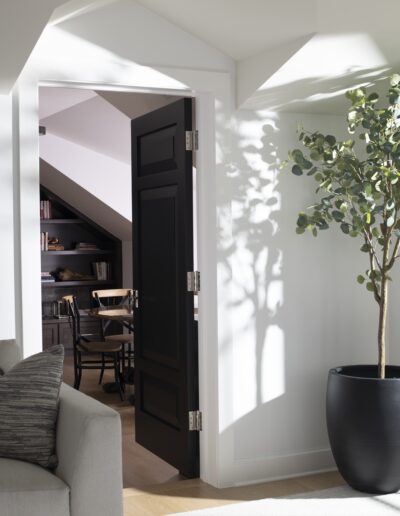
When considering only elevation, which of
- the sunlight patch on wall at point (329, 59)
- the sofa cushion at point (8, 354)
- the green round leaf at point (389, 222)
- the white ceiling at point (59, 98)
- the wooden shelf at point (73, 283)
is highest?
the white ceiling at point (59, 98)

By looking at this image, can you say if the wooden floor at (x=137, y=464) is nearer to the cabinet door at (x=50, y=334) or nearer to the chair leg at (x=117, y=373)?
the chair leg at (x=117, y=373)

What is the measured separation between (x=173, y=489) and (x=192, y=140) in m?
1.90

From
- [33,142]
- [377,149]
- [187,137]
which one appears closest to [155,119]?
A: [187,137]

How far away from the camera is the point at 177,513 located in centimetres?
407

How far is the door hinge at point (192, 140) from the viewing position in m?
4.55

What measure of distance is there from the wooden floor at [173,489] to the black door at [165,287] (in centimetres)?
9

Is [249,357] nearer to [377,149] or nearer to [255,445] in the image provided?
[255,445]

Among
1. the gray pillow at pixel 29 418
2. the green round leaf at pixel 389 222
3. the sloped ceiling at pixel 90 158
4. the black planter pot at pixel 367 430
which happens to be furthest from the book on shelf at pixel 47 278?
the gray pillow at pixel 29 418

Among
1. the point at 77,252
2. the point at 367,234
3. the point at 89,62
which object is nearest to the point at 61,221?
the point at 77,252

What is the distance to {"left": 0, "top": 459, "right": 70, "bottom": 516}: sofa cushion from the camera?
289cm

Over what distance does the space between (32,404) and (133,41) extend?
6.62 ft

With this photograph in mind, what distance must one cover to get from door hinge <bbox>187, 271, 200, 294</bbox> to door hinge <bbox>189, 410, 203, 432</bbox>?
2.23 ft

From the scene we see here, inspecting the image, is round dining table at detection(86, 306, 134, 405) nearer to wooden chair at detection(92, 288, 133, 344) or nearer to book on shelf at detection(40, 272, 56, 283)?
wooden chair at detection(92, 288, 133, 344)

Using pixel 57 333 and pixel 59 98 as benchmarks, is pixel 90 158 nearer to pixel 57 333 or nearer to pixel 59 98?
pixel 59 98
